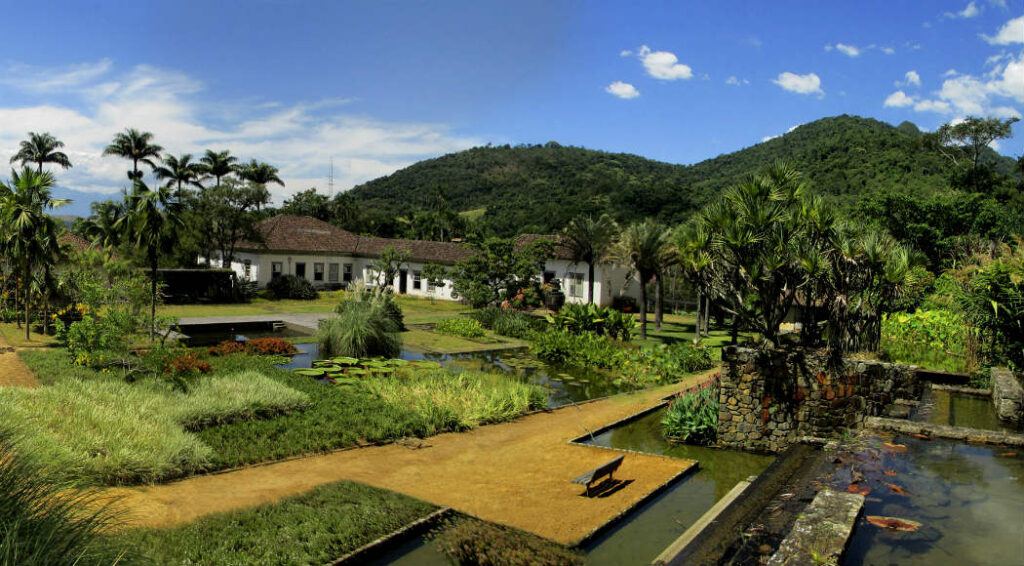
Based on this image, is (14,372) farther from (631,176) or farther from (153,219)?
(631,176)

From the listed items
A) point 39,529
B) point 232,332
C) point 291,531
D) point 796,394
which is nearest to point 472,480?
point 291,531

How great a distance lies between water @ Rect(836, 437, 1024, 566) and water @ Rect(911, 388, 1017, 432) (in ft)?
7.04

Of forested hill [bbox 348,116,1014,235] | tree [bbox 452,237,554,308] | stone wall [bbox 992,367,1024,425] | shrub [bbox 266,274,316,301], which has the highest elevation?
forested hill [bbox 348,116,1014,235]

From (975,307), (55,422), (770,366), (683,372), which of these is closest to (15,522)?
(55,422)

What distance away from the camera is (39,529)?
342 centimetres

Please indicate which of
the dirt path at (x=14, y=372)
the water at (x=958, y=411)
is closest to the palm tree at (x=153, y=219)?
the dirt path at (x=14, y=372)

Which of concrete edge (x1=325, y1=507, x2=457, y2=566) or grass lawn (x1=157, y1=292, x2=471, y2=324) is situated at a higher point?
grass lawn (x1=157, y1=292, x2=471, y2=324)

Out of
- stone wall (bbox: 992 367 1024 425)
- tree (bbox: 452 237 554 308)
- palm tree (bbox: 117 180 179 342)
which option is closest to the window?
tree (bbox: 452 237 554 308)

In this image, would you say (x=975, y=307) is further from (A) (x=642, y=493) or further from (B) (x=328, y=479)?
(B) (x=328, y=479)

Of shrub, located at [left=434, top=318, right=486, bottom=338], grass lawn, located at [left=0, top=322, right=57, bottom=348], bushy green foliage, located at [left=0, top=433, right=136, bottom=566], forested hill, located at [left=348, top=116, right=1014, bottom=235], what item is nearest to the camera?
bushy green foliage, located at [left=0, top=433, right=136, bottom=566]

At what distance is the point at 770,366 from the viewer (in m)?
9.55

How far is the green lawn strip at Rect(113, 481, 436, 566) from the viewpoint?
18.2ft

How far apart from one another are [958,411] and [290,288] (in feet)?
108

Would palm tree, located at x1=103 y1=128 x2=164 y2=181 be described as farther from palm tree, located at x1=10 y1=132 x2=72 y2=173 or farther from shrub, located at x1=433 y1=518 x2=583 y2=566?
shrub, located at x1=433 y1=518 x2=583 y2=566
